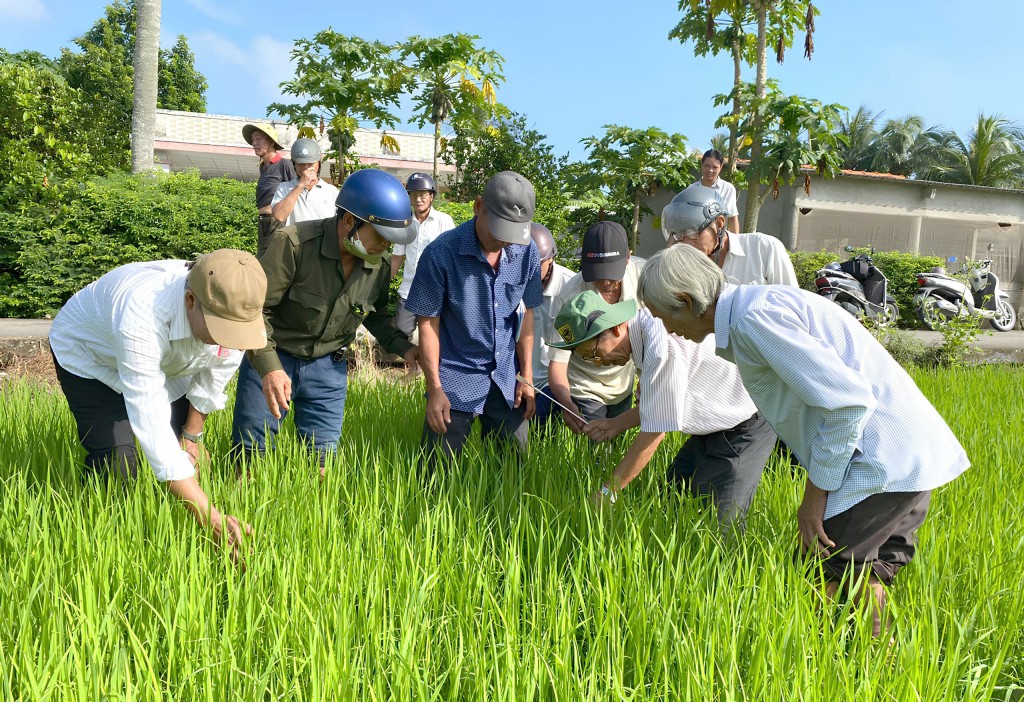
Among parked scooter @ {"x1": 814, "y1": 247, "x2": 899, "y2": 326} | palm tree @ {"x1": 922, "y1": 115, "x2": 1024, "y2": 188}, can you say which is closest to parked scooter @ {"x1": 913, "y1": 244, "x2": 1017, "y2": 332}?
parked scooter @ {"x1": 814, "y1": 247, "x2": 899, "y2": 326}

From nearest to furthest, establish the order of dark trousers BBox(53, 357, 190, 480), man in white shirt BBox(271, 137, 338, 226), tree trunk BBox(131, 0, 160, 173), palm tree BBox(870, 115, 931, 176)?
1. dark trousers BBox(53, 357, 190, 480)
2. man in white shirt BBox(271, 137, 338, 226)
3. tree trunk BBox(131, 0, 160, 173)
4. palm tree BBox(870, 115, 931, 176)

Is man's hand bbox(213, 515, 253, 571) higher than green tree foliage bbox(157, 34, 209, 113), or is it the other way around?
green tree foliage bbox(157, 34, 209, 113)

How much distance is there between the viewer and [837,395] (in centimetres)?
162

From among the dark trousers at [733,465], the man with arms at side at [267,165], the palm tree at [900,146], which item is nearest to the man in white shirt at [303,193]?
the man with arms at side at [267,165]

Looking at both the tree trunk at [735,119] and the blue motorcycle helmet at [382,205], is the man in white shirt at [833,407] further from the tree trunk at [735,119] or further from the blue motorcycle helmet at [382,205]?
the tree trunk at [735,119]

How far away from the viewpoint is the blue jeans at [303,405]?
2877mm

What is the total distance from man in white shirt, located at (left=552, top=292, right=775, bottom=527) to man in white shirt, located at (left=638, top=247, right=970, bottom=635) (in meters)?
0.38

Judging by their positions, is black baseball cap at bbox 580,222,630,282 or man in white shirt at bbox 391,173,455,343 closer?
black baseball cap at bbox 580,222,630,282

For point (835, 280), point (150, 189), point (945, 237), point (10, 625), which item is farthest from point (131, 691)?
point (945, 237)

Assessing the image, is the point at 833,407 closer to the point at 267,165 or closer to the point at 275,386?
the point at 275,386

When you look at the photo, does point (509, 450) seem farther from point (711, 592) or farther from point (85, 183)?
point (85, 183)

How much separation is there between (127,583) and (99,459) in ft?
2.60

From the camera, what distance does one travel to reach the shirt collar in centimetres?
180

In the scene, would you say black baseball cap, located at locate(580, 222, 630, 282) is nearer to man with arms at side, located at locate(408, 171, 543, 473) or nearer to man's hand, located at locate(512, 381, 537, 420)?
man with arms at side, located at locate(408, 171, 543, 473)
